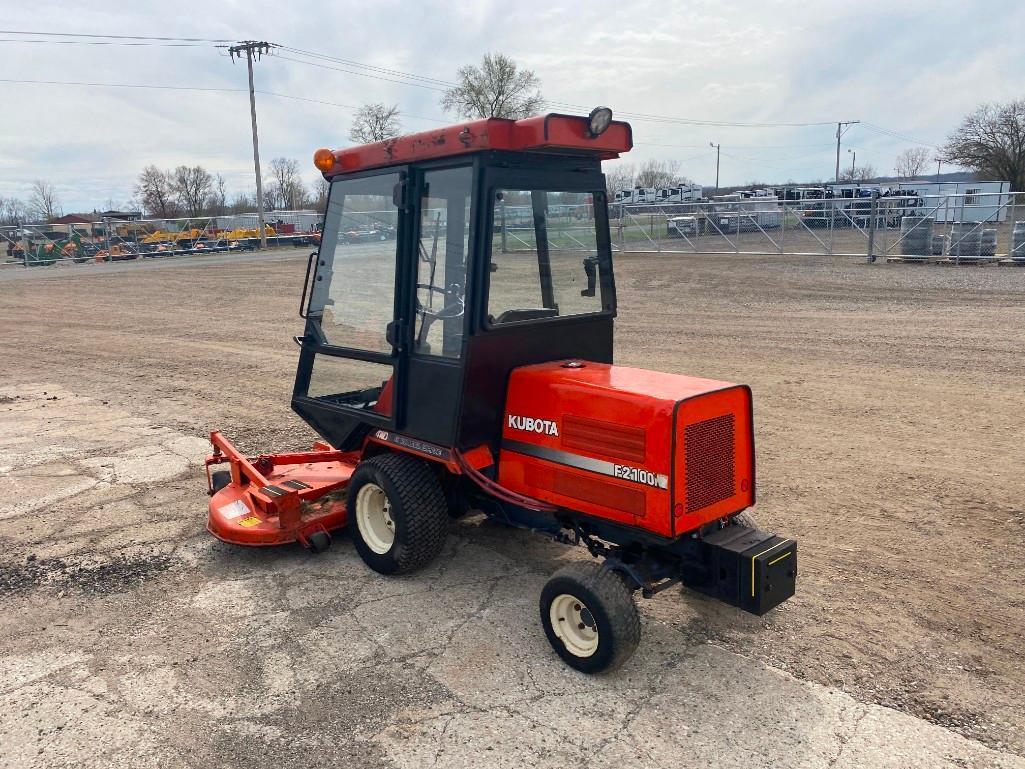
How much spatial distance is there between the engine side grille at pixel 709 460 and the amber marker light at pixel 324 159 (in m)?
2.79

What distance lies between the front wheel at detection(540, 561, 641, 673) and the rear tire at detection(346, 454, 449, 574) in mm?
918

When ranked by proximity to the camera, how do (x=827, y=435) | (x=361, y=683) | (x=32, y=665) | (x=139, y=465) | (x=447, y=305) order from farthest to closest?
1. (x=827, y=435)
2. (x=139, y=465)
3. (x=447, y=305)
4. (x=32, y=665)
5. (x=361, y=683)

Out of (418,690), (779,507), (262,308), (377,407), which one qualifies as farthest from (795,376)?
(262,308)

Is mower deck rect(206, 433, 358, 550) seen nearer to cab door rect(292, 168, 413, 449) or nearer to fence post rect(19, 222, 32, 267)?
cab door rect(292, 168, 413, 449)

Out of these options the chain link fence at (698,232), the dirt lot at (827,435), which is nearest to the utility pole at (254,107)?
the chain link fence at (698,232)

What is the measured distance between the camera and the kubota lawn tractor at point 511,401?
3719mm

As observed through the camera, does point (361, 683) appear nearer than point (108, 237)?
Yes

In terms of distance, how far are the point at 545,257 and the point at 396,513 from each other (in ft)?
5.51

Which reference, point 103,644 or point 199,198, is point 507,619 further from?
point 199,198

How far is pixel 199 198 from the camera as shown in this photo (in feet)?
244

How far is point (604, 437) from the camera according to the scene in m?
3.83

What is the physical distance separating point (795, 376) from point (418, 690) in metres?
7.27

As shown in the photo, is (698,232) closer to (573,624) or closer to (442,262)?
(442,262)

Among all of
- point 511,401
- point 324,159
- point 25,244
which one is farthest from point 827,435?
point 25,244
